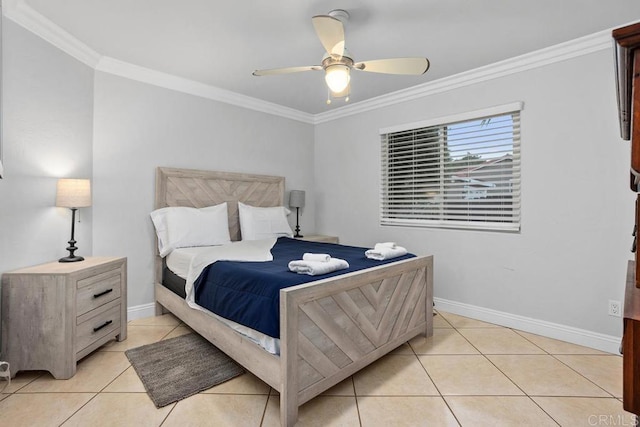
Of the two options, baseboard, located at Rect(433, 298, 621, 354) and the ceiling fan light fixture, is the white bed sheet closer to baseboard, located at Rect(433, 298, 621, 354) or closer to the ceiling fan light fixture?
the ceiling fan light fixture

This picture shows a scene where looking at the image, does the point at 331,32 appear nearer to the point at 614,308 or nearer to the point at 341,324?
the point at 341,324

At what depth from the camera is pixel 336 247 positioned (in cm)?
324

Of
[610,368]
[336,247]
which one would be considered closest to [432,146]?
[336,247]

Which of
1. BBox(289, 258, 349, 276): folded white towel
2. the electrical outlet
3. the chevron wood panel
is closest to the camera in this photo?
the chevron wood panel

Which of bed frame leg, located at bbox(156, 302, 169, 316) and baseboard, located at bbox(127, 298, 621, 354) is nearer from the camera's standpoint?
baseboard, located at bbox(127, 298, 621, 354)

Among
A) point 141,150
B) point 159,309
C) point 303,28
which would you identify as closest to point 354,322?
point 303,28

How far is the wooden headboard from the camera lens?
3.40 meters

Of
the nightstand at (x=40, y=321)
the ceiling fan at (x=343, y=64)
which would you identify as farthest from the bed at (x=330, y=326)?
the ceiling fan at (x=343, y=64)

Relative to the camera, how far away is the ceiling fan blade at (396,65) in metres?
2.17

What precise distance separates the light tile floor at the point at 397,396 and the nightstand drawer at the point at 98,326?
0.55ft

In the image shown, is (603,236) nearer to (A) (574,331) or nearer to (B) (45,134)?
(A) (574,331)

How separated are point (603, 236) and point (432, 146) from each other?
1.74m

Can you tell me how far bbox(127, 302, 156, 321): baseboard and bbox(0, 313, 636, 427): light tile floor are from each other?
640 millimetres

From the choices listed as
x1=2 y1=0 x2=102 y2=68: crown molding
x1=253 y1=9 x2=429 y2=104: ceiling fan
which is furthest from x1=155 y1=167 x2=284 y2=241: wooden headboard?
x1=253 y1=9 x2=429 y2=104: ceiling fan
